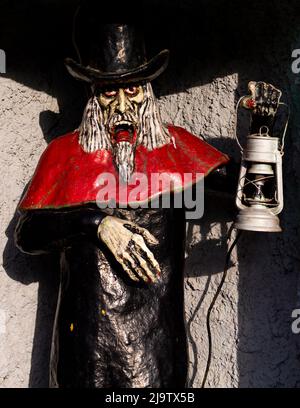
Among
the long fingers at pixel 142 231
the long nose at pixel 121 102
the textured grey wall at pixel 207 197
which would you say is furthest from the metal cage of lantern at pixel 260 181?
the long nose at pixel 121 102

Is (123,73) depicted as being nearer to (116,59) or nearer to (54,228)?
(116,59)

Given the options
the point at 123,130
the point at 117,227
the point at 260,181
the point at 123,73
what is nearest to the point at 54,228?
the point at 117,227

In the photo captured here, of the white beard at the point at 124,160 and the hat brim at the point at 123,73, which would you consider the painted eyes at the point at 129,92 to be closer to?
the hat brim at the point at 123,73

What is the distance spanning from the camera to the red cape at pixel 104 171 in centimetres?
244

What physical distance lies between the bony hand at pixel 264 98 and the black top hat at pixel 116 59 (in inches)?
9.1

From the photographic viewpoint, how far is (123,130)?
8.11 ft

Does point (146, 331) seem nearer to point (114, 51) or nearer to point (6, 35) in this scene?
point (114, 51)

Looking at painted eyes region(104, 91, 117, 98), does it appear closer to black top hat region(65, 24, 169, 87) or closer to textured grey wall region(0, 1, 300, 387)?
black top hat region(65, 24, 169, 87)

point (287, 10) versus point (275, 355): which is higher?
point (287, 10)

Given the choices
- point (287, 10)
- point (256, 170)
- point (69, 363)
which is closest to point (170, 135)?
point (256, 170)

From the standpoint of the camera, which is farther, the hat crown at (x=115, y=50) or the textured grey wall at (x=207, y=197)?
the textured grey wall at (x=207, y=197)

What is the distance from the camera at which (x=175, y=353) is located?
2463 mm

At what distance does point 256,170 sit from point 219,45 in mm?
435
